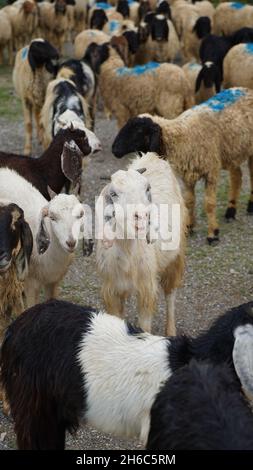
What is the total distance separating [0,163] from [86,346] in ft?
10.9

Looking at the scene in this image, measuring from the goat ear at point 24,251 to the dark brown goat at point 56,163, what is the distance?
1573 millimetres

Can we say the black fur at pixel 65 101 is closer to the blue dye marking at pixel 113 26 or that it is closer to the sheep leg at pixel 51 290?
the sheep leg at pixel 51 290

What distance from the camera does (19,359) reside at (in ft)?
12.4

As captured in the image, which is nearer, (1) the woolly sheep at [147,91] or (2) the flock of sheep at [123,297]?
(2) the flock of sheep at [123,297]

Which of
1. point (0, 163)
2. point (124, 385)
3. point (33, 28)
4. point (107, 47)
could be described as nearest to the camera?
point (124, 385)

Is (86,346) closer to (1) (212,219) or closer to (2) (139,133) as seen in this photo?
(2) (139,133)

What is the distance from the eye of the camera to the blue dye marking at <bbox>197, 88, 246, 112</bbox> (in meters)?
7.80

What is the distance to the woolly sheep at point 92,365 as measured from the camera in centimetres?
362

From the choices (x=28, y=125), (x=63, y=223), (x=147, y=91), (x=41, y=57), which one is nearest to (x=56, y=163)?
(x=63, y=223)

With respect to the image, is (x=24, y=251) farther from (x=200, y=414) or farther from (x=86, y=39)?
(x=86, y=39)

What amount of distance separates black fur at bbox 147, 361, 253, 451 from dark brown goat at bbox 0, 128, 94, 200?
3331mm

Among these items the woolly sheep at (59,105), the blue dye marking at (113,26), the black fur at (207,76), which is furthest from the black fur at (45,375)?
the blue dye marking at (113,26)

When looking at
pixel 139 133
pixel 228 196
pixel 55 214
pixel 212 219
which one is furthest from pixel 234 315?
pixel 228 196

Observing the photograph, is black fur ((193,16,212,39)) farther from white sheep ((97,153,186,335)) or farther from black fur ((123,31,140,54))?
white sheep ((97,153,186,335))
